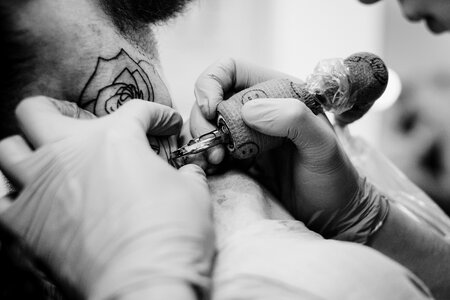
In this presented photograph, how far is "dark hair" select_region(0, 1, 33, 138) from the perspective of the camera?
0.83 m

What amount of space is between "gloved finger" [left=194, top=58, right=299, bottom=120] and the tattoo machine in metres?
0.04

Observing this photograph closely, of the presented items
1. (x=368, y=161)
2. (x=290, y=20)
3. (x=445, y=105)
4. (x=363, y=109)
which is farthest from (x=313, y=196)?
(x=445, y=105)

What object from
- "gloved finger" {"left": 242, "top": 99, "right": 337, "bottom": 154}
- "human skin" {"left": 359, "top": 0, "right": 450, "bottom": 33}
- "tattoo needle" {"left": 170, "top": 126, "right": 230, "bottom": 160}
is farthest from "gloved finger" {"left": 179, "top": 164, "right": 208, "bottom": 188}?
"human skin" {"left": 359, "top": 0, "right": 450, "bottom": 33}

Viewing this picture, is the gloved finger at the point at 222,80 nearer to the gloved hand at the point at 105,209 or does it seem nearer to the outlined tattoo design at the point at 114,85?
the outlined tattoo design at the point at 114,85

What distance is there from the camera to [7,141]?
80cm

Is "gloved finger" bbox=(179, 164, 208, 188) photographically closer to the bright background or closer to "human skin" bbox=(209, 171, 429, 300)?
"human skin" bbox=(209, 171, 429, 300)

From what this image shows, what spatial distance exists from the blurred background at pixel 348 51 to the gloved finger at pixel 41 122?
0.42 meters

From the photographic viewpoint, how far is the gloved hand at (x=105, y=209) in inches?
25.1

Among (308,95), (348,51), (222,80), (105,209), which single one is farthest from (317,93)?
(348,51)

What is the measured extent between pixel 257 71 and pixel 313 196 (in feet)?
1.17

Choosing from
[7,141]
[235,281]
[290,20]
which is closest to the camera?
[235,281]

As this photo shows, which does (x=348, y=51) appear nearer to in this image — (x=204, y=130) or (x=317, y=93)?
(x=317, y=93)

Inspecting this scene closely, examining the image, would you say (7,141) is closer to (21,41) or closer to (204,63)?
(21,41)

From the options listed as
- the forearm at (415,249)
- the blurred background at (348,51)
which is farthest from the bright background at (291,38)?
the forearm at (415,249)
